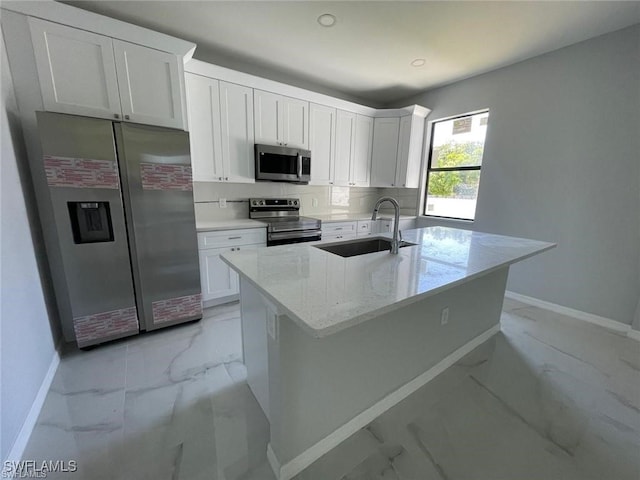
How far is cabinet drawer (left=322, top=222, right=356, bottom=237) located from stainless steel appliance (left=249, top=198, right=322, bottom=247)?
126mm

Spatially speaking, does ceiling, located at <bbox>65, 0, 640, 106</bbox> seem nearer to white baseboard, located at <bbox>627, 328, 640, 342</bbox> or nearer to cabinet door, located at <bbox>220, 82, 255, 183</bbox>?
cabinet door, located at <bbox>220, 82, 255, 183</bbox>

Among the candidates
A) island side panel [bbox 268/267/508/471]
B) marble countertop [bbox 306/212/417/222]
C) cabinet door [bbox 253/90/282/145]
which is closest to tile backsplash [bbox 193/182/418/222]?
marble countertop [bbox 306/212/417/222]

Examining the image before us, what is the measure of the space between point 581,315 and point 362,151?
326 centimetres

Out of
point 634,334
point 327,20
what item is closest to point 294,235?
point 327,20

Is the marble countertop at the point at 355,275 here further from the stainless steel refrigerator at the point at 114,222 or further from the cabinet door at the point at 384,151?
the cabinet door at the point at 384,151

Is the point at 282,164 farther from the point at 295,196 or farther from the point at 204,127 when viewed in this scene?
the point at 204,127

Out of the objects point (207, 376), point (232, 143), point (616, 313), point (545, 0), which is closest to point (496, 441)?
point (207, 376)

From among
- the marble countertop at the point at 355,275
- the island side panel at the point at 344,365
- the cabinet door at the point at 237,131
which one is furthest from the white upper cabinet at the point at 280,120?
the island side panel at the point at 344,365

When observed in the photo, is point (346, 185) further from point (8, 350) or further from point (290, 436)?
point (8, 350)

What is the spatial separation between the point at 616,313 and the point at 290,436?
329 centimetres

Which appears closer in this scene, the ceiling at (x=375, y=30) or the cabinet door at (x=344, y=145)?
the ceiling at (x=375, y=30)

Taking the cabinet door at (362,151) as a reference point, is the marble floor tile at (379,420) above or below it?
below

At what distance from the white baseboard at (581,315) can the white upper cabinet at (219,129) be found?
3601mm

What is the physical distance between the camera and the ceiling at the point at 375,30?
2012 mm
